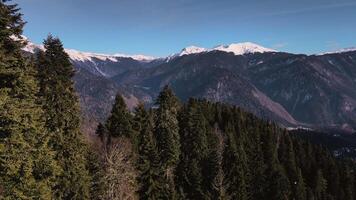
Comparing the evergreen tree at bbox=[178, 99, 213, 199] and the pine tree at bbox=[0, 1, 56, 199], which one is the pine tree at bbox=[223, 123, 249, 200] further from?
the pine tree at bbox=[0, 1, 56, 199]

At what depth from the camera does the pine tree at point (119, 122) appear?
82.5 meters

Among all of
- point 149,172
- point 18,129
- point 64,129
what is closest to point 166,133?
point 149,172

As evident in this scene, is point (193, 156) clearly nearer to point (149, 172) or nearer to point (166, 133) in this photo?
point (166, 133)

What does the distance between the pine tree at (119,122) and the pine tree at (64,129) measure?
34.3 meters

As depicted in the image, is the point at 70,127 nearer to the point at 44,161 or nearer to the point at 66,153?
the point at 66,153

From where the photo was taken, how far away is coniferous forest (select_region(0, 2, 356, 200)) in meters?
30.8

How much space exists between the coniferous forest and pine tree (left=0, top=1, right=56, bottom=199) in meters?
0.06

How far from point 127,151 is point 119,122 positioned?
14.8m

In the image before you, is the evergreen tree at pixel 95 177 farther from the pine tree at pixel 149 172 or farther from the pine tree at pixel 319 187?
the pine tree at pixel 319 187

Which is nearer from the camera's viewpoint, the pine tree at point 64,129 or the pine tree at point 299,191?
the pine tree at point 64,129

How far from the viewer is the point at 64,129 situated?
44875mm

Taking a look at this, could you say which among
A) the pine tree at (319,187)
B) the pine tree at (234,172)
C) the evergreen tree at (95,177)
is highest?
the evergreen tree at (95,177)

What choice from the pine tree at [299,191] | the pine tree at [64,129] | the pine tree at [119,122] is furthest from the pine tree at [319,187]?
the pine tree at [64,129]

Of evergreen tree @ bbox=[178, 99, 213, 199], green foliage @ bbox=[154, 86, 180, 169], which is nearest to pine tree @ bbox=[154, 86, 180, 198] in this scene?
green foliage @ bbox=[154, 86, 180, 169]
